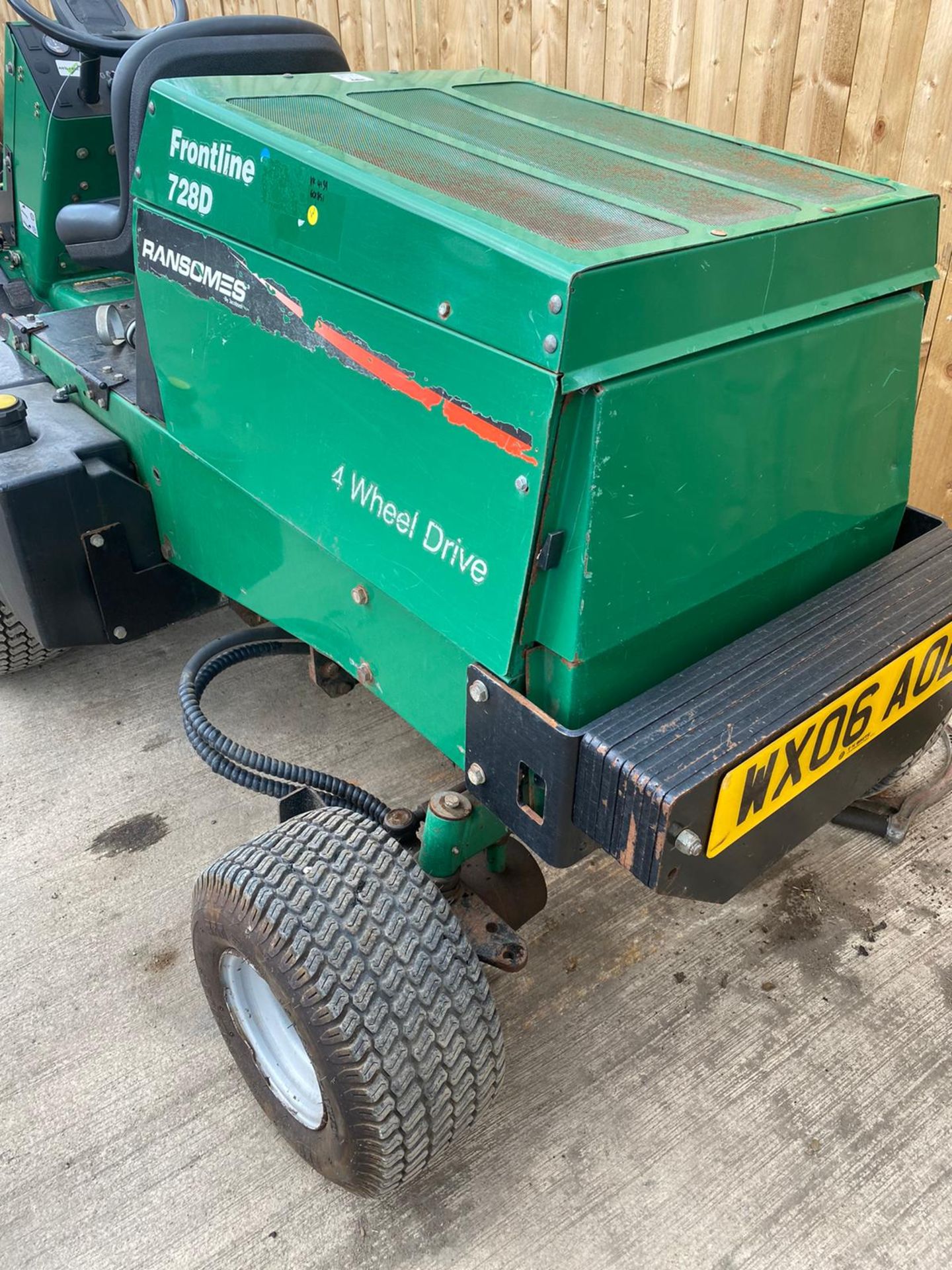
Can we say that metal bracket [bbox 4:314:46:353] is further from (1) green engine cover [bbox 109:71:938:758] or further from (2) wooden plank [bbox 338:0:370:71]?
(2) wooden plank [bbox 338:0:370:71]

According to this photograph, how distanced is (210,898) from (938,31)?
8.06 feet

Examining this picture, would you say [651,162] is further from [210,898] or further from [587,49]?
[587,49]

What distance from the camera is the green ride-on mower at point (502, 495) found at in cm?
131

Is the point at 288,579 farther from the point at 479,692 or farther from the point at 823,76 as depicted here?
the point at 823,76

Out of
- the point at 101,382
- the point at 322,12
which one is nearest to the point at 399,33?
the point at 322,12

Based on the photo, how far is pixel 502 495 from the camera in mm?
1339

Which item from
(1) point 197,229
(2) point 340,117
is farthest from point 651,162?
(1) point 197,229

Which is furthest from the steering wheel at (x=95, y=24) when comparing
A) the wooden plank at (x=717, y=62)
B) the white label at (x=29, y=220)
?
the wooden plank at (x=717, y=62)

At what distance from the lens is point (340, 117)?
1686 millimetres

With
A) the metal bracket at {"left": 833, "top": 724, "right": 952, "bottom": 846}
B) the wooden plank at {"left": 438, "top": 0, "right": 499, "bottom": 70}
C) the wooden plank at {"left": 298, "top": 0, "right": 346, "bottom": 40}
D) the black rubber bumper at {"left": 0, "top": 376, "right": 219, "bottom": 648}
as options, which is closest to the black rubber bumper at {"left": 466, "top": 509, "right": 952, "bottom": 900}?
the metal bracket at {"left": 833, "top": 724, "right": 952, "bottom": 846}

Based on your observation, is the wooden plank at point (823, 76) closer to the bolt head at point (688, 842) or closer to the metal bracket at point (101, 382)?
the metal bracket at point (101, 382)

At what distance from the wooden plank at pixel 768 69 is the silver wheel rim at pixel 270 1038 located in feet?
7.83

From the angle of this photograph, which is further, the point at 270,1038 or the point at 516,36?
the point at 516,36

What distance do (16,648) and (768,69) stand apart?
8.19ft
